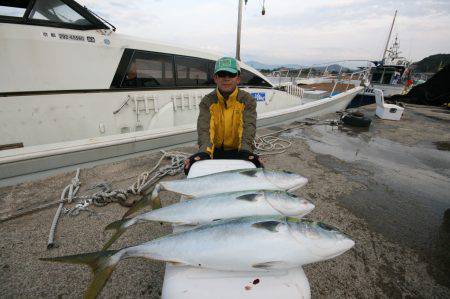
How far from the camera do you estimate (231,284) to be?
1.27 metres

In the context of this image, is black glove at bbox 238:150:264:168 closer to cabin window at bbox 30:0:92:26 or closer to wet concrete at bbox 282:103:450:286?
wet concrete at bbox 282:103:450:286

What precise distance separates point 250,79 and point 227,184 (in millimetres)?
5952

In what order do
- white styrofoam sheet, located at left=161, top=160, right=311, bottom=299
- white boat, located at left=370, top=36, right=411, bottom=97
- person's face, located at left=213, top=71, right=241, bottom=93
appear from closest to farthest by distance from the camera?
white styrofoam sheet, located at left=161, top=160, right=311, bottom=299
person's face, located at left=213, top=71, right=241, bottom=93
white boat, located at left=370, top=36, right=411, bottom=97

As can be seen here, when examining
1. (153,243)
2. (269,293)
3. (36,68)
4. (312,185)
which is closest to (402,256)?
(312,185)

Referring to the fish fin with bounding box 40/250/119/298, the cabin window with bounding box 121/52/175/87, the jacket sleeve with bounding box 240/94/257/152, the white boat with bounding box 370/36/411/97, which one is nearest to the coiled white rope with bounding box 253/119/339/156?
the jacket sleeve with bounding box 240/94/257/152

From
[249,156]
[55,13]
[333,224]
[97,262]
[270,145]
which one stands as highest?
[55,13]

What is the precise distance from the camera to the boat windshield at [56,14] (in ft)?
13.9

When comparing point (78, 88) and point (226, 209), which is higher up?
point (78, 88)

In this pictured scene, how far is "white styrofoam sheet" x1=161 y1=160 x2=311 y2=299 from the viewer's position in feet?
4.02

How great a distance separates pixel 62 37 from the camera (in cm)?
439

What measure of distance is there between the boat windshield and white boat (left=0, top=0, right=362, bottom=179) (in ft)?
0.05

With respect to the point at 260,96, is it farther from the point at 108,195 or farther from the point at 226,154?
the point at 108,195

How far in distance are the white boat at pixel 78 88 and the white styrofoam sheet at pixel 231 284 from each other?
3574 millimetres

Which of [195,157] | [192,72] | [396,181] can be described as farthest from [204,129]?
[396,181]
